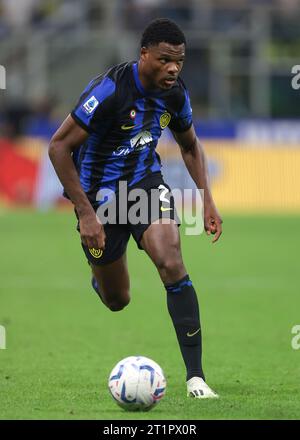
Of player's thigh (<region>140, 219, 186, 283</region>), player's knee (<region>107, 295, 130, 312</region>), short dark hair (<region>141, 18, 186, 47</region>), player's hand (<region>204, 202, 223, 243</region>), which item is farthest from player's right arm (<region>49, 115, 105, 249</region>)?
player's knee (<region>107, 295, 130, 312</region>)

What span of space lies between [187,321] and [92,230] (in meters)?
0.91

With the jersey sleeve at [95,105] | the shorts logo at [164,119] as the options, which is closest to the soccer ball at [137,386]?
the jersey sleeve at [95,105]

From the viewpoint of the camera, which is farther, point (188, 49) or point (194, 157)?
point (188, 49)

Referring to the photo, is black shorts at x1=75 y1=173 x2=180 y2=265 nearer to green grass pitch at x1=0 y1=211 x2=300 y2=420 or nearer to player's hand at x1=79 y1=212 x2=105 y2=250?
player's hand at x1=79 y1=212 x2=105 y2=250

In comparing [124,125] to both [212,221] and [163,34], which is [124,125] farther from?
[212,221]

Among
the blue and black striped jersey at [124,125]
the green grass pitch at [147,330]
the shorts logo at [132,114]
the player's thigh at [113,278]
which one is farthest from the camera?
the player's thigh at [113,278]

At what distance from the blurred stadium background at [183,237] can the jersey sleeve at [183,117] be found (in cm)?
193

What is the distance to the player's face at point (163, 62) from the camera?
24.3 feet

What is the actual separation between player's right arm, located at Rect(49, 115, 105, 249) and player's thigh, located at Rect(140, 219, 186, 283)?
0.34 m

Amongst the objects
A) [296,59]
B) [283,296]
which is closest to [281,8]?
[296,59]

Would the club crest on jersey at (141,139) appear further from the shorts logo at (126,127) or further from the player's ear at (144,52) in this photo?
the player's ear at (144,52)

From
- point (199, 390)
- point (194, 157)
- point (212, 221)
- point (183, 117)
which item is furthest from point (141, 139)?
point (199, 390)

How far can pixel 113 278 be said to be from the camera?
8.52 metres

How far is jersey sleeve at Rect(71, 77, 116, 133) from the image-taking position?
7496 mm
